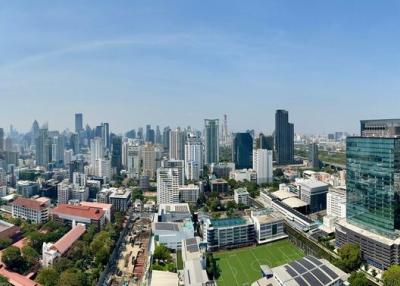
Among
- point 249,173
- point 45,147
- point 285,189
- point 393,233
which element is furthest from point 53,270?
point 45,147

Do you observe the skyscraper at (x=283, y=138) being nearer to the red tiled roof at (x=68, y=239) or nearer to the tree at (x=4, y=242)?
the red tiled roof at (x=68, y=239)

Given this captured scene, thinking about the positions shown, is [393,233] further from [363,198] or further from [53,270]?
[53,270]

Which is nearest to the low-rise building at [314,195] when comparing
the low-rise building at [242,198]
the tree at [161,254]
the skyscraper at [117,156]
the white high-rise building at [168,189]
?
the low-rise building at [242,198]

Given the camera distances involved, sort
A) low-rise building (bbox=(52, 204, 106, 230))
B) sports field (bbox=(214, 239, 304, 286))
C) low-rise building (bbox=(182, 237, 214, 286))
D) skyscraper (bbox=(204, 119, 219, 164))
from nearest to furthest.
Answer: low-rise building (bbox=(182, 237, 214, 286)) → sports field (bbox=(214, 239, 304, 286)) → low-rise building (bbox=(52, 204, 106, 230)) → skyscraper (bbox=(204, 119, 219, 164))

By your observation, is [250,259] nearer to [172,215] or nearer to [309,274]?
[309,274]

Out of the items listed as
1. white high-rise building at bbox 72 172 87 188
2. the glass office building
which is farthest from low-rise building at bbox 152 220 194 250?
white high-rise building at bbox 72 172 87 188

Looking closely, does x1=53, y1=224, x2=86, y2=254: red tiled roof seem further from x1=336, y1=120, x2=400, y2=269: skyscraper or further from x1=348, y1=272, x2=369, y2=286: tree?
x1=336, y1=120, x2=400, y2=269: skyscraper
